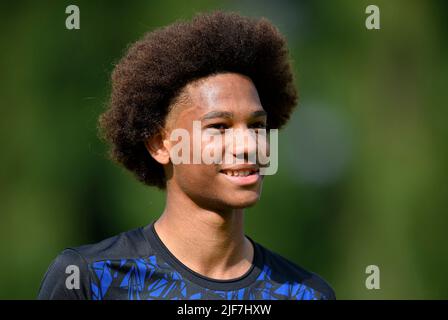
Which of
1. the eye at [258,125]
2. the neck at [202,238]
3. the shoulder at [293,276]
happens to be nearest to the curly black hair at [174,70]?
the eye at [258,125]

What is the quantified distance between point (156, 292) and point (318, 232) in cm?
502

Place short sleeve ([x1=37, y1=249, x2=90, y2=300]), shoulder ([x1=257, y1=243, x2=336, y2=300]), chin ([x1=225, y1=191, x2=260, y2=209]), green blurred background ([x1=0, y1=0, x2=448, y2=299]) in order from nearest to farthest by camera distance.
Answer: short sleeve ([x1=37, y1=249, x2=90, y2=300]) → chin ([x1=225, y1=191, x2=260, y2=209]) → shoulder ([x1=257, y1=243, x2=336, y2=300]) → green blurred background ([x1=0, y1=0, x2=448, y2=299])

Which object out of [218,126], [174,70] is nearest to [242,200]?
[218,126]

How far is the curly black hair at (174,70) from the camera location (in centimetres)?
410

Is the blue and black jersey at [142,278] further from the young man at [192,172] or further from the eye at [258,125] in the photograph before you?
the eye at [258,125]

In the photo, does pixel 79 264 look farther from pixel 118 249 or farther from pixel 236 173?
pixel 236 173

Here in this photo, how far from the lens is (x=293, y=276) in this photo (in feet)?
13.6

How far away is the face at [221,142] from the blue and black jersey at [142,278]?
326mm

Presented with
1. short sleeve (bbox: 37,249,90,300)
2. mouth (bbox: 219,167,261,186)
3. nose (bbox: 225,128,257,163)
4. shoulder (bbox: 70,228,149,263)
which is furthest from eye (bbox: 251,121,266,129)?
short sleeve (bbox: 37,249,90,300)

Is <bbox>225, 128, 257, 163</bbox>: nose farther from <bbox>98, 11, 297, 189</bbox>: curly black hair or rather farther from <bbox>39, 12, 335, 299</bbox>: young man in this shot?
<bbox>98, 11, 297, 189</bbox>: curly black hair

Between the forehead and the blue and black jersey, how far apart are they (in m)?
0.62

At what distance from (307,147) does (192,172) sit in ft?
15.3

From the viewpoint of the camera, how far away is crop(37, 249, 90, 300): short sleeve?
369cm
